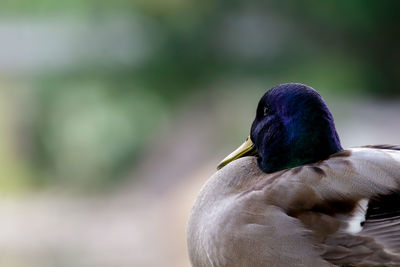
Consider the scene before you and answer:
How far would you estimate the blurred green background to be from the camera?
5.42 metres

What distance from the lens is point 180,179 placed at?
5.16 m

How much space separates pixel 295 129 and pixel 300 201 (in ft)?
0.59

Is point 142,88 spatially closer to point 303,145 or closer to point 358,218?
point 303,145

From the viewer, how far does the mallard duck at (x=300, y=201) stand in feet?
4.55

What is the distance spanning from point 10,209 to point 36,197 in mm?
226

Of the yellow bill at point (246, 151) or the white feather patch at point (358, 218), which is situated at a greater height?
the yellow bill at point (246, 151)

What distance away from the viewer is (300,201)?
4.71ft

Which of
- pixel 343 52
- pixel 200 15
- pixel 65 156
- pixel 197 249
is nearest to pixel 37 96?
pixel 65 156

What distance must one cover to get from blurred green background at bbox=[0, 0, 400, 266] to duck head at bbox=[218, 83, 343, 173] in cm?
324

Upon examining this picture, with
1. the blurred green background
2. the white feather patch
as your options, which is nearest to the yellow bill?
the white feather patch

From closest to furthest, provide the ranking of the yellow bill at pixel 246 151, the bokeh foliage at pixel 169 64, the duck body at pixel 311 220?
1. the duck body at pixel 311 220
2. the yellow bill at pixel 246 151
3. the bokeh foliage at pixel 169 64

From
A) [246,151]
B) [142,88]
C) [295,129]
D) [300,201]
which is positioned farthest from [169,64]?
[300,201]

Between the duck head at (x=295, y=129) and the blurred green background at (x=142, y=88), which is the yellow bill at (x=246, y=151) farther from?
the blurred green background at (x=142, y=88)

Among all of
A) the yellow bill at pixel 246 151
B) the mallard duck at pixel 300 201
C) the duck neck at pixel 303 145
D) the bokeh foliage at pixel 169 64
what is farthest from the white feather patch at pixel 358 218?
the bokeh foliage at pixel 169 64
